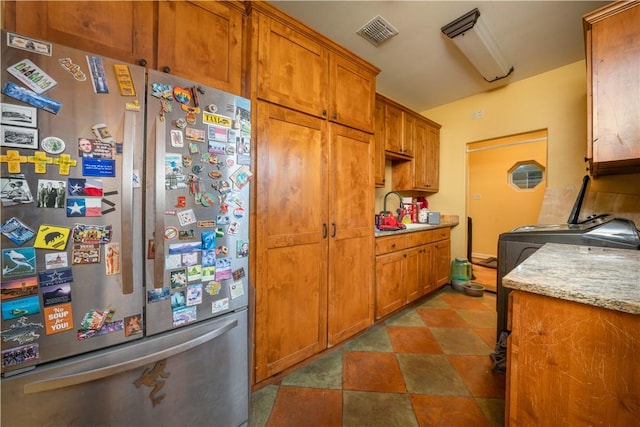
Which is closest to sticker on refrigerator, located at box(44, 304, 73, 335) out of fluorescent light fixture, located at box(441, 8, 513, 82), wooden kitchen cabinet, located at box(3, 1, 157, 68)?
wooden kitchen cabinet, located at box(3, 1, 157, 68)

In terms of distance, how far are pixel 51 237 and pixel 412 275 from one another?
8.94ft

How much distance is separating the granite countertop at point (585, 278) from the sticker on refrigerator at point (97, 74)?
1565 millimetres

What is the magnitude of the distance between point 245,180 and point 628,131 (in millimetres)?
2259

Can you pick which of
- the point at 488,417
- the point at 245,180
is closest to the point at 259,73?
the point at 245,180

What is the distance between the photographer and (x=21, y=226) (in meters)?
0.75

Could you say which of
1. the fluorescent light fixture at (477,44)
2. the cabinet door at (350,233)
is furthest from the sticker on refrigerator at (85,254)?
the fluorescent light fixture at (477,44)

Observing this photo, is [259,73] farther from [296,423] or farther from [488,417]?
[488,417]

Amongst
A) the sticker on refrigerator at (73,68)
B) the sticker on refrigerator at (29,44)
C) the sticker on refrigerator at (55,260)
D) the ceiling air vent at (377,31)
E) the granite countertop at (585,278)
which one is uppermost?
the ceiling air vent at (377,31)

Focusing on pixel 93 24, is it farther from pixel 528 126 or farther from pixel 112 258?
pixel 528 126

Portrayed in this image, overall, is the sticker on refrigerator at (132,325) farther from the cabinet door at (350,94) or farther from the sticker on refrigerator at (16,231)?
the cabinet door at (350,94)

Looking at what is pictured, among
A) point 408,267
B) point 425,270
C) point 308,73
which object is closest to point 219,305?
point 308,73

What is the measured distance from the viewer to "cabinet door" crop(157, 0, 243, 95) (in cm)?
112

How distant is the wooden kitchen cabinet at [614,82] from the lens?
4.36ft

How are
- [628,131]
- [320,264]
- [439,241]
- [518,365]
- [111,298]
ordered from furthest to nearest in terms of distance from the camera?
[439,241] → [320,264] → [628,131] → [111,298] → [518,365]
